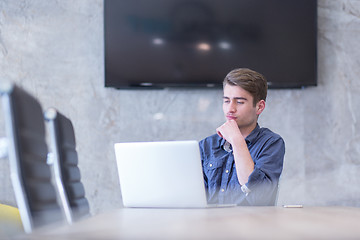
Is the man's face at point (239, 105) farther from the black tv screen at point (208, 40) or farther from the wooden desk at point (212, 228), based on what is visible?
the black tv screen at point (208, 40)

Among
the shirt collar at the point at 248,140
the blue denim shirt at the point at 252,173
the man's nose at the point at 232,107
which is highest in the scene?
the man's nose at the point at 232,107

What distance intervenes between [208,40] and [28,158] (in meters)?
2.20

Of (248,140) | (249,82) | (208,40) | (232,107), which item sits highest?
(208,40)

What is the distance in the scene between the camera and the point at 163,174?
1.44 m

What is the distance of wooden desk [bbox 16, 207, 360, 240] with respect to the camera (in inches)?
32.0

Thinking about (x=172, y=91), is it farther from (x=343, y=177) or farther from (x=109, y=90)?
(x=343, y=177)

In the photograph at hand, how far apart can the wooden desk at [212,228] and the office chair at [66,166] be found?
479mm

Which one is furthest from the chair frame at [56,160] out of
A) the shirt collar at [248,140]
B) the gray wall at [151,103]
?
the gray wall at [151,103]

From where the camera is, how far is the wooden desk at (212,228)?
813mm

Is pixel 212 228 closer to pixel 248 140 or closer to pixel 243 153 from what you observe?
pixel 243 153

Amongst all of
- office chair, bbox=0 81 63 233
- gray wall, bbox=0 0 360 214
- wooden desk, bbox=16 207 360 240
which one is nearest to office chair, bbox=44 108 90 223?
office chair, bbox=0 81 63 233

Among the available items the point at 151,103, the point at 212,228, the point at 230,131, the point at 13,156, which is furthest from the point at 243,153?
the point at 151,103

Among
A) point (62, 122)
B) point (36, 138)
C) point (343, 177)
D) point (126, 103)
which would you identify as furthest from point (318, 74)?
point (36, 138)

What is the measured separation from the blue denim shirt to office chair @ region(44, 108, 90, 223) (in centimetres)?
62
